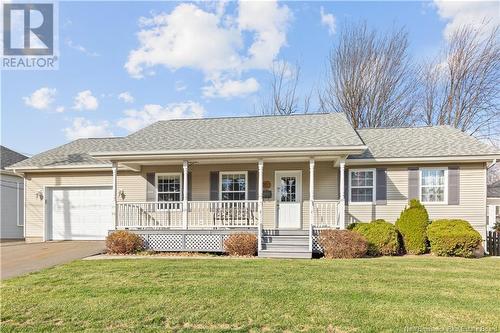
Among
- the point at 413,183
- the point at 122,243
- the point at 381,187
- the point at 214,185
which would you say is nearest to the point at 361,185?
the point at 381,187

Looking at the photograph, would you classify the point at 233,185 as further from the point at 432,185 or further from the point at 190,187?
the point at 432,185

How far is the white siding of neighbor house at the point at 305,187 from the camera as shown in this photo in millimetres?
10586

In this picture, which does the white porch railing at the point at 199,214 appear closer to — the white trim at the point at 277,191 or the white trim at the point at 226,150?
the white trim at the point at 277,191

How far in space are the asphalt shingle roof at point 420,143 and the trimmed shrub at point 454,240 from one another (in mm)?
2710

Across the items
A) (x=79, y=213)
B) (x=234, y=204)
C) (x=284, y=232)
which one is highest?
(x=234, y=204)

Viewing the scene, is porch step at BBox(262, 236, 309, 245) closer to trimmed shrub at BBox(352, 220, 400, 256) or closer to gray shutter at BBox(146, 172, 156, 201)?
trimmed shrub at BBox(352, 220, 400, 256)

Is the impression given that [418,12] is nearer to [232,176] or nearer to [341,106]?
[341,106]

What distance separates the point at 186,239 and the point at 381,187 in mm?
7106

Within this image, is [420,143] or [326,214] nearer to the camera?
[326,214]

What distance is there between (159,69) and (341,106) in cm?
1301

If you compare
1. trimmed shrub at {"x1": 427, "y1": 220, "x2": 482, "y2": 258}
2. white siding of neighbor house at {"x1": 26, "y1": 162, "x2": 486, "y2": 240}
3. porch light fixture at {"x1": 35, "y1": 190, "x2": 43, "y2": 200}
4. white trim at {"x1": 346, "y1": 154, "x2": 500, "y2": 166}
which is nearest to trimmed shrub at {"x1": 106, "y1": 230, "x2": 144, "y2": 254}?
white siding of neighbor house at {"x1": 26, "y1": 162, "x2": 486, "y2": 240}

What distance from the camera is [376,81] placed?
2153cm

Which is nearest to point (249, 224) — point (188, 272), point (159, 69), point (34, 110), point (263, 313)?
point (188, 272)

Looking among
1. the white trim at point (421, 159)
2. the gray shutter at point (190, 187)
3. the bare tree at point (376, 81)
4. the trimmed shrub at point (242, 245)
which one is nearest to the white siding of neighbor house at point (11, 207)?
the gray shutter at point (190, 187)
